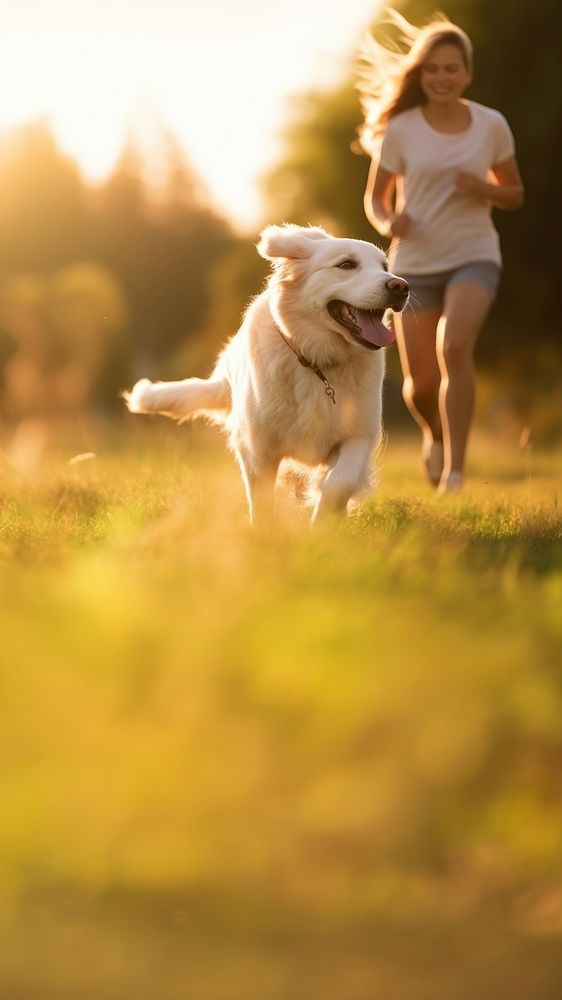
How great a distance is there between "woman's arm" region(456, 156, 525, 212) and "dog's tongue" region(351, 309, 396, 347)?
2.30m

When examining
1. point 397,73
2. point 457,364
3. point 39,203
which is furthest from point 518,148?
point 39,203

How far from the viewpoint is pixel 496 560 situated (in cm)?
381

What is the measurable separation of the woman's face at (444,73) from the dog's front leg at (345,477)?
298 cm

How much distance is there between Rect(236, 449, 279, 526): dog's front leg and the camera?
205 inches

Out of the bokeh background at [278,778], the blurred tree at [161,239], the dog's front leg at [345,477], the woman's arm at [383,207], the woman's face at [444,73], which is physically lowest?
the blurred tree at [161,239]

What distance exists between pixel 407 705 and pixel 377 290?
127 inches

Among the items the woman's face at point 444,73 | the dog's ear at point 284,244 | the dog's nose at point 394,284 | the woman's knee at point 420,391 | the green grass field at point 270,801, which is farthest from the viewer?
the woman's knee at point 420,391

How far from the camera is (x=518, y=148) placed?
19672 mm

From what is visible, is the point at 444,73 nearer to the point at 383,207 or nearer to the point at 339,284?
the point at 383,207

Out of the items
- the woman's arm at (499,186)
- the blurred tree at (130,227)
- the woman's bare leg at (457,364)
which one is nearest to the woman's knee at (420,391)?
the woman's bare leg at (457,364)

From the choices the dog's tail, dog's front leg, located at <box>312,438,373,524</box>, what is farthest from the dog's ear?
the dog's tail

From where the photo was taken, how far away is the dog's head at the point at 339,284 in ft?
16.6

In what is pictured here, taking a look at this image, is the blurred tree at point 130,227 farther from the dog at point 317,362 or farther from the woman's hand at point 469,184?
the dog at point 317,362

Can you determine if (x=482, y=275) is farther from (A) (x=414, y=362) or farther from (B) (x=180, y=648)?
(B) (x=180, y=648)
